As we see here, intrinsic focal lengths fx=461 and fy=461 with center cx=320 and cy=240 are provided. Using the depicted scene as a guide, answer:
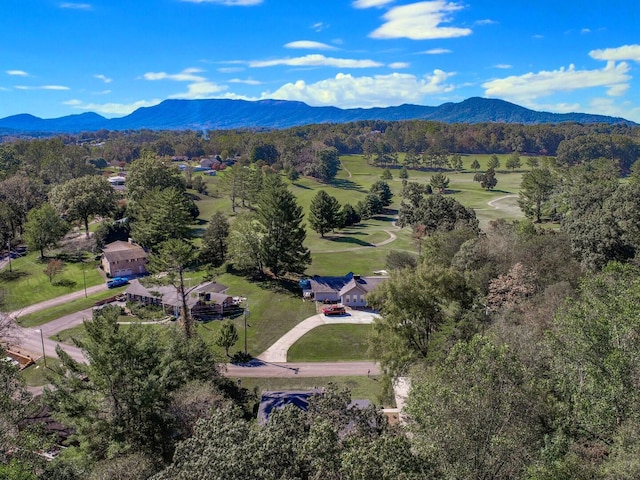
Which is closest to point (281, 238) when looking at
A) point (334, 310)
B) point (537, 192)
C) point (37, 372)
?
point (334, 310)

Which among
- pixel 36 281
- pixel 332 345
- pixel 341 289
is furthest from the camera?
pixel 36 281

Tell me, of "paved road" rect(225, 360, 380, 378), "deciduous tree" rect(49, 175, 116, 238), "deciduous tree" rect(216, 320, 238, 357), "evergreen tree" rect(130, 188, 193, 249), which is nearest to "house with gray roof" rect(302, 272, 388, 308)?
"paved road" rect(225, 360, 380, 378)

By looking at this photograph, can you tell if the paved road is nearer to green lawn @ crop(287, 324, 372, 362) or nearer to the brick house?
green lawn @ crop(287, 324, 372, 362)

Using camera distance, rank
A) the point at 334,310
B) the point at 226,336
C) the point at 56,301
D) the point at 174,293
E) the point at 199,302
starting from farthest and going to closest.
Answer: the point at 56,301 → the point at 174,293 → the point at 199,302 → the point at 334,310 → the point at 226,336

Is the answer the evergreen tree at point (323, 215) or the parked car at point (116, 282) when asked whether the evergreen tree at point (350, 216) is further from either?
the parked car at point (116, 282)

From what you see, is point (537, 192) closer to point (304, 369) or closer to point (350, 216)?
point (350, 216)

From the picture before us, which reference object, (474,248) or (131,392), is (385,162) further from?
(131,392)
